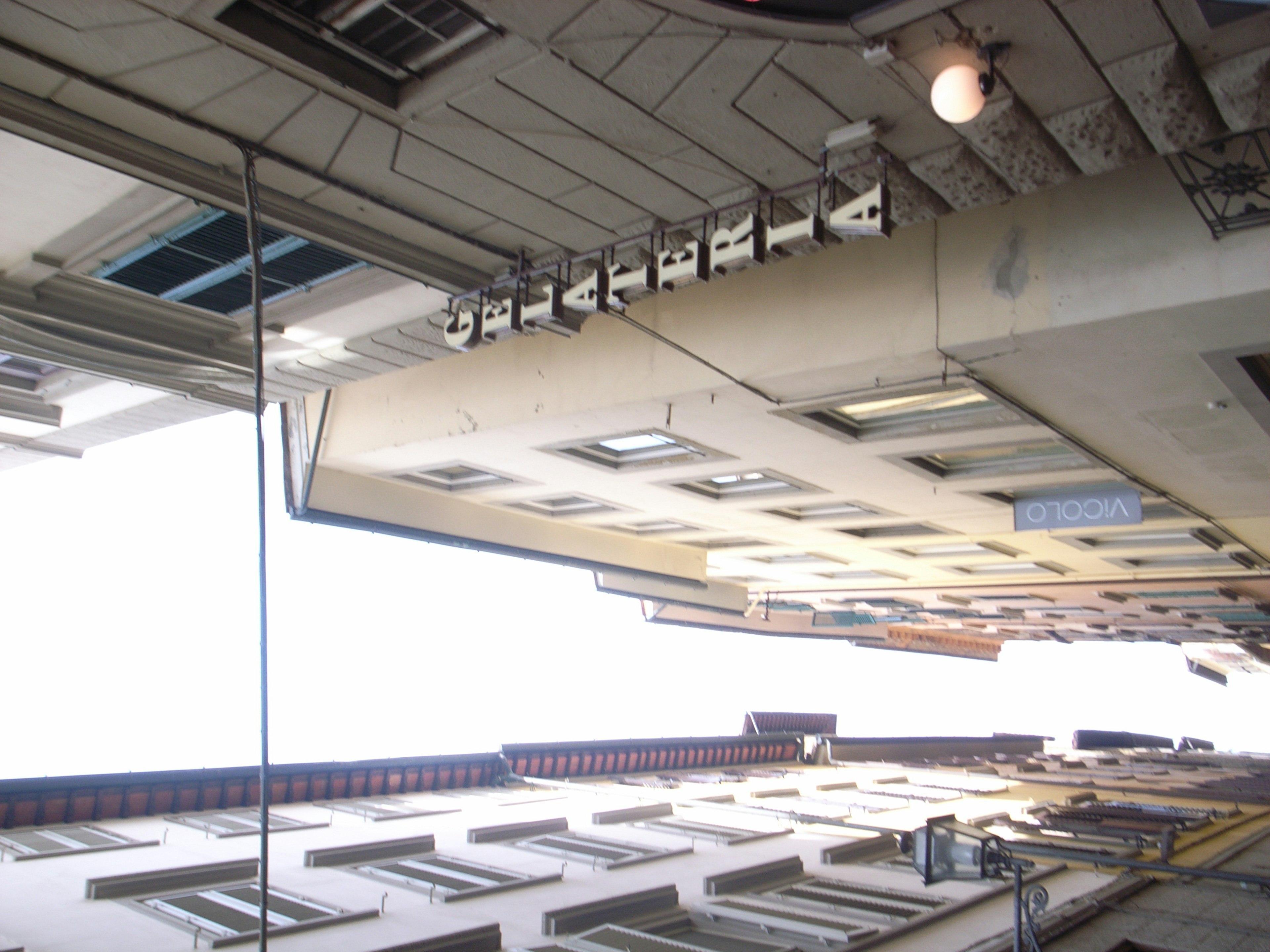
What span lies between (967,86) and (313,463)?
805 cm

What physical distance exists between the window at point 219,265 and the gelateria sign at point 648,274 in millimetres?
905

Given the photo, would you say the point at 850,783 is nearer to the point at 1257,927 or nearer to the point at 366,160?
the point at 1257,927

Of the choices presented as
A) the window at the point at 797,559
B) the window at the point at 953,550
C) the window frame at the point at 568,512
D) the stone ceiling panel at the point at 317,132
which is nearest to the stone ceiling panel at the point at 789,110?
the stone ceiling panel at the point at 317,132

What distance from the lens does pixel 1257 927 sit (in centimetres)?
632

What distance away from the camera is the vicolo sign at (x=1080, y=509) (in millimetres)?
8062

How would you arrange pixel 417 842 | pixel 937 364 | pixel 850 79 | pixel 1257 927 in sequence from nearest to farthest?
pixel 850 79
pixel 937 364
pixel 1257 927
pixel 417 842

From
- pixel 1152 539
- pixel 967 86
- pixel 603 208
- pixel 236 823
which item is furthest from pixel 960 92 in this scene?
pixel 1152 539

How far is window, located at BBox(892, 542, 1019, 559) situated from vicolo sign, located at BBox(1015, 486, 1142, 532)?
3.53 meters

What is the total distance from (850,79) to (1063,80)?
31.6 inches

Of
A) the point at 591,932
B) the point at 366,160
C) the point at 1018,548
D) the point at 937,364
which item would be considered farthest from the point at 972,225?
the point at 1018,548

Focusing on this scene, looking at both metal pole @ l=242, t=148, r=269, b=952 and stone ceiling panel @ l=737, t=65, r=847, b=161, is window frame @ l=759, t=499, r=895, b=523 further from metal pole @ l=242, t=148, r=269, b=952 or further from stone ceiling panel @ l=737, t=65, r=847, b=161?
metal pole @ l=242, t=148, r=269, b=952

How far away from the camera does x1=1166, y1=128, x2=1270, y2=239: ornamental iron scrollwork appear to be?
430cm

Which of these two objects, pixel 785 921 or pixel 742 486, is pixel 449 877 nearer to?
pixel 785 921

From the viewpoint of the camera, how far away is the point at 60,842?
8.27m
